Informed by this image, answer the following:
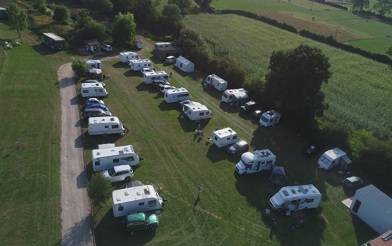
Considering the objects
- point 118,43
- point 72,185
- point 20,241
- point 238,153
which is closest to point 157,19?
point 118,43

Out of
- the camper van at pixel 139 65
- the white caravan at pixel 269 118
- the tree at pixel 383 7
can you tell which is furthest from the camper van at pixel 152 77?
the tree at pixel 383 7

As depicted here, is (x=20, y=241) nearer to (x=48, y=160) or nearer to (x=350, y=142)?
(x=48, y=160)

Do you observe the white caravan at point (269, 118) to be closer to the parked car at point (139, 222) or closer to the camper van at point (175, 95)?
the camper van at point (175, 95)

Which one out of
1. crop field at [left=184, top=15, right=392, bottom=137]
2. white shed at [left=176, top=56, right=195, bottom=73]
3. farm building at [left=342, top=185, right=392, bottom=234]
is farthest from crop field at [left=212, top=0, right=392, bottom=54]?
farm building at [left=342, top=185, right=392, bottom=234]

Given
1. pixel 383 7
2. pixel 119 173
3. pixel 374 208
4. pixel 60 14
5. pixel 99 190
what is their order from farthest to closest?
pixel 383 7
pixel 60 14
pixel 119 173
pixel 374 208
pixel 99 190

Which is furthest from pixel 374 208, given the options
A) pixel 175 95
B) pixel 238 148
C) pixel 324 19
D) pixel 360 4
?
pixel 360 4

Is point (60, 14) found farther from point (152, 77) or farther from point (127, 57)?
point (152, 77)
